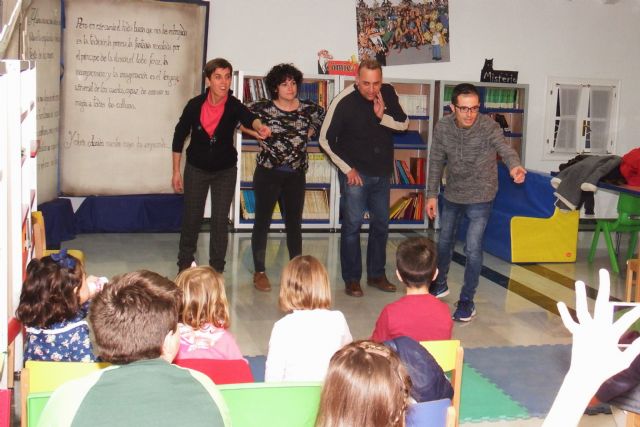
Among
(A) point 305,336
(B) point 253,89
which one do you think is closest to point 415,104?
(B) point 253,89

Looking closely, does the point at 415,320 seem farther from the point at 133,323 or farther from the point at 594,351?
the point at 594,351

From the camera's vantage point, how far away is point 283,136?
5.75 metres

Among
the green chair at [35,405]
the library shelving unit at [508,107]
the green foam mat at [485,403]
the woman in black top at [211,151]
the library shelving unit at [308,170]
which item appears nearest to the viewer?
the green chair at [35,405]

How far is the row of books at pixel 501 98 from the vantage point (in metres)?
9.28

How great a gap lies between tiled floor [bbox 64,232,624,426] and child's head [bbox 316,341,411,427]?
6.66ft

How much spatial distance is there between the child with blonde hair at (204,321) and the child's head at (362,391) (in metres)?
1.24

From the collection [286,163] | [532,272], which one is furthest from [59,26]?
[532,272]

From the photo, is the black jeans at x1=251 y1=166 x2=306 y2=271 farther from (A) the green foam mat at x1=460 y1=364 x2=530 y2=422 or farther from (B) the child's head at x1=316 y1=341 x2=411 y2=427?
(B) the child's head at x1=316 y1=341 x2=411 y2=427

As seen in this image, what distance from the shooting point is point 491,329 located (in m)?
5.25

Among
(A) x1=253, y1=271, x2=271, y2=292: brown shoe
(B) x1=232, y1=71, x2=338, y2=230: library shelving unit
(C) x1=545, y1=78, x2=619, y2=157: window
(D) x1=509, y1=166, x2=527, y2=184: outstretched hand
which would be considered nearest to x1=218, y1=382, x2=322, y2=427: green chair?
(D) x1=509, y1=166, x2=527, y2=184: outstretched hand

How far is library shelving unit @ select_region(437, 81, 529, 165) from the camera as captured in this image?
9.26 metres

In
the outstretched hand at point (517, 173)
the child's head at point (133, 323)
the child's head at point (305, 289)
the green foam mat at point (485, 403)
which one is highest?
the outstretched hand at point (517, 173)

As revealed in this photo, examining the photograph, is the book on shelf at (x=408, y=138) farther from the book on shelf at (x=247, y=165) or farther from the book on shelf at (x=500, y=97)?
the book on shelf at (x=247, y=165)

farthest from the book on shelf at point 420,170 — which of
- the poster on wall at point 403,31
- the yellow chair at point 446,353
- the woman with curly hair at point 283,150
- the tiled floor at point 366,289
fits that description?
the yellow chair at point 446,353
